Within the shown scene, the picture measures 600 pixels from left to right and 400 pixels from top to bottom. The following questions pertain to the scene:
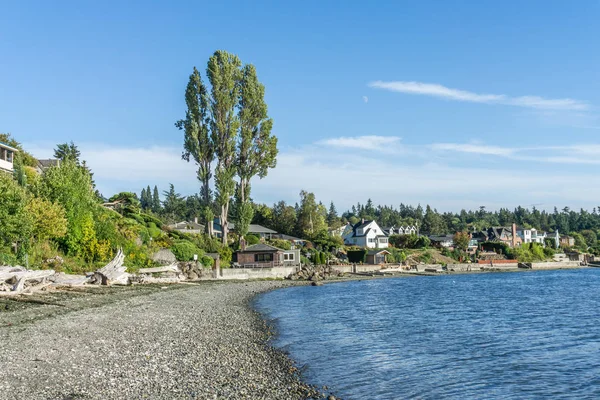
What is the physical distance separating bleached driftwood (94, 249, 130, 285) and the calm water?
1201 centimetres

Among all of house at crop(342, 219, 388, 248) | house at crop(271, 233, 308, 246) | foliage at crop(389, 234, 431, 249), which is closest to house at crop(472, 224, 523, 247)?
foliage at crop(389, 234, 431, 249)

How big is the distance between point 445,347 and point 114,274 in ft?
96.5

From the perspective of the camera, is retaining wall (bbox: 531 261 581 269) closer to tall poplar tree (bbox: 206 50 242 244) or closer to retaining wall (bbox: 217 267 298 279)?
retaining wall (bbox: 217 267 298 279)

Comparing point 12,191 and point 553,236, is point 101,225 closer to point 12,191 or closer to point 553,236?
point 12,191

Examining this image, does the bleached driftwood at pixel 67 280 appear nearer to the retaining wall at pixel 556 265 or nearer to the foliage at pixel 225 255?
the foliage at pixel 225 255

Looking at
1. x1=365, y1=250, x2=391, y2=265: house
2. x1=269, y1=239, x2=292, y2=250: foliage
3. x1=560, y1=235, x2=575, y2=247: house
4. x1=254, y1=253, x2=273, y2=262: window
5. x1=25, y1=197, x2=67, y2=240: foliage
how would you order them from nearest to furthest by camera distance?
x1=25, y1=197, x2=67, y2=240: foliage
x1=254, y1=253, x2=273, y2=262: window
x1=269, y1=239, x2=292, y2=250: foliage
x1=365, y1=250, x2=391, y2=265: house
x1=560, y1=235, x2=575, y2=247: house

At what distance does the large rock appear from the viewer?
58.5 meters

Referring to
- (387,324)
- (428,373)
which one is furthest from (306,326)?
(428,373)

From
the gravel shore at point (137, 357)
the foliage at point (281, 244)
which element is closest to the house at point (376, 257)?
the foliage at point (281, 244)

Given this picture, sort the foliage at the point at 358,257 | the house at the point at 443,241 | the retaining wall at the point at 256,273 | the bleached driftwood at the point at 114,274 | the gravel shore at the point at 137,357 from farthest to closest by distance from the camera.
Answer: the house at the point at 443,241, the foliage at the point at 358,257, the retaining wall at the point at 256,273, the bleached driftwood at the point at 114,274, the gravel shore at the point at 137,357

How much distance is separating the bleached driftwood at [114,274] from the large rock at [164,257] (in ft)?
40.5

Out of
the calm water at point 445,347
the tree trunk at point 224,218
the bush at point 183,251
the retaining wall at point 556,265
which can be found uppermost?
the tree trunk at point 224,218

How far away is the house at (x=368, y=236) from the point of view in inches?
4739

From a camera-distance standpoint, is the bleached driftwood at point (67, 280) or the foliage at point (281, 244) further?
the foliage at point (281, 244)
